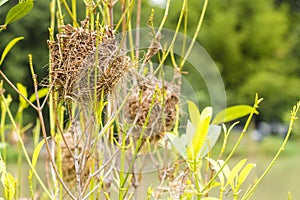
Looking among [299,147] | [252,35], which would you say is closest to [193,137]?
[299,147]

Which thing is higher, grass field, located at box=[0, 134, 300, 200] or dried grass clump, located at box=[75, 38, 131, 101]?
dried grass clump, located at box=[75, 38, 131, 101]

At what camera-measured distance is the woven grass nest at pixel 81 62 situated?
460 millimetres

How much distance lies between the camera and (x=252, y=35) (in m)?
13.4

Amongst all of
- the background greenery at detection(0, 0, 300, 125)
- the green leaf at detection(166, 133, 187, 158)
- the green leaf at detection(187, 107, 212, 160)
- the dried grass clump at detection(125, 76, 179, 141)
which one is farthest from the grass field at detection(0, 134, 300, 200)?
the green leaf at detection(187, 107, 212, 160)

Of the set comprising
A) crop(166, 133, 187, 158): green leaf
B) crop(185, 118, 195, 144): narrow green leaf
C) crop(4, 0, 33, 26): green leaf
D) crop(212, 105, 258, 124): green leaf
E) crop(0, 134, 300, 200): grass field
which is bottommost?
crop(0, 134, 300, 200): grass field

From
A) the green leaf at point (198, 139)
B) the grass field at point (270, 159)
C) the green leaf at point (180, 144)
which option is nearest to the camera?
the green leaf at point (198, 139)

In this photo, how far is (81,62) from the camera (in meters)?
0.46

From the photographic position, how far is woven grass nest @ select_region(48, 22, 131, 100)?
46 centimetres

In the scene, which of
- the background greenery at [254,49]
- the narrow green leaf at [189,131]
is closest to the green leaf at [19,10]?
the narrow green leaf at [189,131]

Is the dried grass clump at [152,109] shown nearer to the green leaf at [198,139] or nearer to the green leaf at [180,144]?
the green leaf at [180,144]

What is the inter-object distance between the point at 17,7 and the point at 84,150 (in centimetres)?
14

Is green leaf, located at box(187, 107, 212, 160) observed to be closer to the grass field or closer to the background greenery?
the grass field

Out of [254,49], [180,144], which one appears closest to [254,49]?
[254,49]

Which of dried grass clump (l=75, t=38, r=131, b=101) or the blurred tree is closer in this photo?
dried grass clump (l=75, t=38, r=131, b=101)
